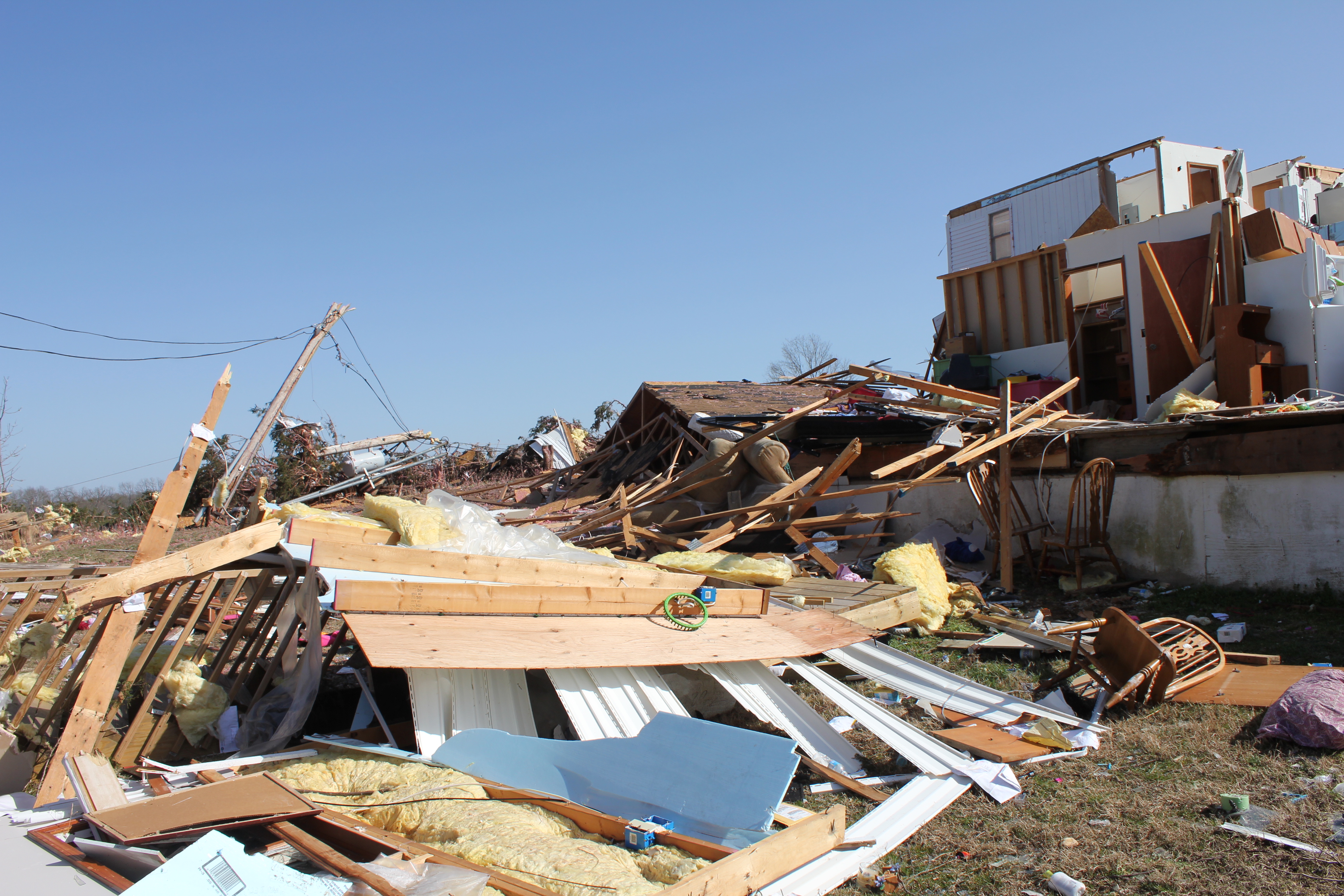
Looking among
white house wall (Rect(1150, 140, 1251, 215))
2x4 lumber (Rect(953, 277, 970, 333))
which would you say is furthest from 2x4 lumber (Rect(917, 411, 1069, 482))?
white house wall (Rect(1150, 140, 1251, 215))

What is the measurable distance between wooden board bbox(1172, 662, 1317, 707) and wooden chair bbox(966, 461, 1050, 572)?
361 centimetres

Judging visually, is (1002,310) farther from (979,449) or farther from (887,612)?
(887,612)

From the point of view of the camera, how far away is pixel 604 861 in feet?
9.57

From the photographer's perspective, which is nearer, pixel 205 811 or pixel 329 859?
pixel 329 859

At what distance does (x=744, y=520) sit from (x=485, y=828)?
6798 millimetres

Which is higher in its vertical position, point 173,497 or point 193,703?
point 173,497

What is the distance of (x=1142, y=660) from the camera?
4750mm

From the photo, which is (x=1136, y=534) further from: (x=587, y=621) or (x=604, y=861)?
(x=604, y=861)

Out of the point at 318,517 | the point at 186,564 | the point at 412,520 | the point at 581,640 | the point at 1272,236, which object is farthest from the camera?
the point at 1272,236

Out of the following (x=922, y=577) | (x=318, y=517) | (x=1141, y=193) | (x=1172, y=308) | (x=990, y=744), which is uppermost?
(x=1141, y=193)

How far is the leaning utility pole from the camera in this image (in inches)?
688

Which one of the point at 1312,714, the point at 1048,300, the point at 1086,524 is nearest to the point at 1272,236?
the point at 1048,300

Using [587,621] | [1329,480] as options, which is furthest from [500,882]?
[1329,480]

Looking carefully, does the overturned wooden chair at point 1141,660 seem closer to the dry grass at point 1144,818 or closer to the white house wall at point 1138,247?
the dry grass at point 1144,818
